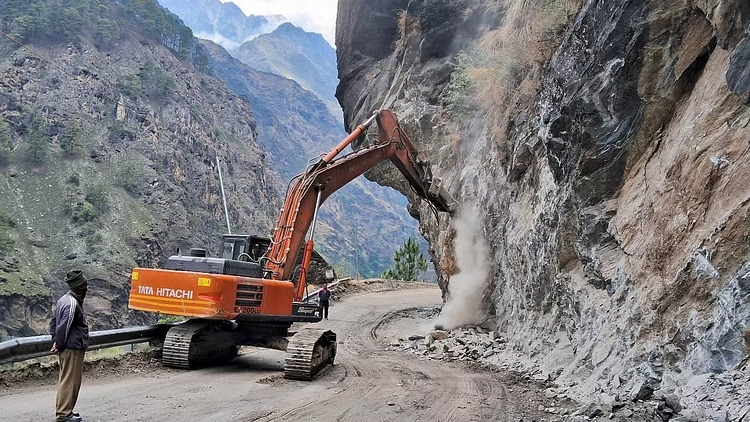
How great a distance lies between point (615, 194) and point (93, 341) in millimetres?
8948

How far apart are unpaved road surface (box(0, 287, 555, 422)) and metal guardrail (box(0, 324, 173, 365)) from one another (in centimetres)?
41


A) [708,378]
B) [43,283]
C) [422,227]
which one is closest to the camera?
[708,378]

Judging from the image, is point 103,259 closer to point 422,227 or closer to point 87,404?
point 422,227

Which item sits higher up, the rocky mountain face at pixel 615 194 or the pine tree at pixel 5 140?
the pine tree at pixel 5 140

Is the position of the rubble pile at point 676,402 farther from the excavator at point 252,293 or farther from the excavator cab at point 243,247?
the excavator cab at point 243,247

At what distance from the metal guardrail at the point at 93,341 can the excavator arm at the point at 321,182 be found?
8.22 feet

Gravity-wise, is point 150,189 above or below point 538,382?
above

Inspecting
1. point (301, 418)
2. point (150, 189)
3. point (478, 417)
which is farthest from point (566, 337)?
point (150, 189)

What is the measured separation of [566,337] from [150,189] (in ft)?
250

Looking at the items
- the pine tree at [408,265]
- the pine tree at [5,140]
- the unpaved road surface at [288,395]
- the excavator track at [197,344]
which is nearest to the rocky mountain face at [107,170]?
the pine tree at [5,140]

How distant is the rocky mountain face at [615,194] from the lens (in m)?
6.46

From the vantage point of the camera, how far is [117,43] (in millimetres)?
98188

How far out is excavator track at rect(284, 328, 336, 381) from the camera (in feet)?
31.9

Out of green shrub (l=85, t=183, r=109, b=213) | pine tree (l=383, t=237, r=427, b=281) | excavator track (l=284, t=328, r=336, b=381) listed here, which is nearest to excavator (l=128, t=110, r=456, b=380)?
excavator track (l=284, t=328, r=336, b=381)
